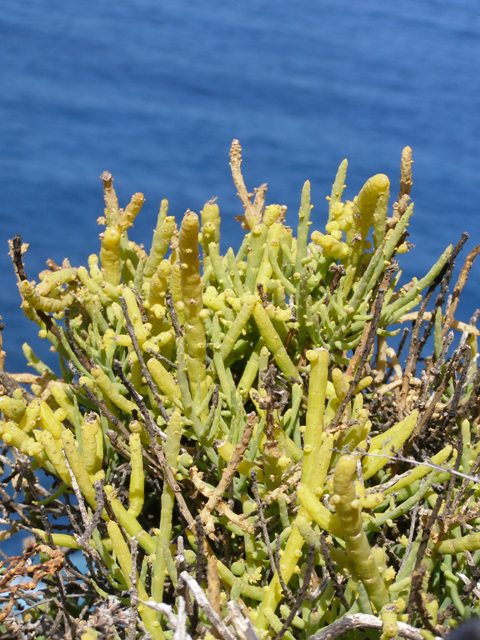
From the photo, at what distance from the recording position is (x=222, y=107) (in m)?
6.03

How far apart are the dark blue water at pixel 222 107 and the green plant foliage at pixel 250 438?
3234 mm

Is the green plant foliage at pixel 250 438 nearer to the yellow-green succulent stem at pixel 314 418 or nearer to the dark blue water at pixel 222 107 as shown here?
the yellow-green succulent stem at pixel 314 418

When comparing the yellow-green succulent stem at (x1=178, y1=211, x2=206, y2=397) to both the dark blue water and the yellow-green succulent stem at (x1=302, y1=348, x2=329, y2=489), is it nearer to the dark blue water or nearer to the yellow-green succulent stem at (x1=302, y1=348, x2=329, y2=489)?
the yellow-green succulent stem at (x1=302, y1=348, x2=329, y2=489)

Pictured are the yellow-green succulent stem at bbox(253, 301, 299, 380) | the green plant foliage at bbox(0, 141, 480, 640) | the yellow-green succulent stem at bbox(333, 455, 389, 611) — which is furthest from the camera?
the yellow-green succulent stem at bbox(253, 301, 299, 380)

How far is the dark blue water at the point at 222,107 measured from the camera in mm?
5215

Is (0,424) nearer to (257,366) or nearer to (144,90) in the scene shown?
(257,366)

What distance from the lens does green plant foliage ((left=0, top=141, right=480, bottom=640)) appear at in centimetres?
85

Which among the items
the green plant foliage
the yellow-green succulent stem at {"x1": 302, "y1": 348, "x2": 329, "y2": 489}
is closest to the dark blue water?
the green plant foliage

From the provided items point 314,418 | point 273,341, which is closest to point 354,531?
point 314,418

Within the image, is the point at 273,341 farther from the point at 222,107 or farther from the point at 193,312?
the point at 222,107

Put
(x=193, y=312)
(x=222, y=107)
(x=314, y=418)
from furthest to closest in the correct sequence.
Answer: (x=222, y=107) < (x=193, y=312) < (x=314, y=418)

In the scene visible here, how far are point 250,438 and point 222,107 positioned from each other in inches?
209

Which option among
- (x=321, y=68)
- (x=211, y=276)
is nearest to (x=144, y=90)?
(x=321, y=68)

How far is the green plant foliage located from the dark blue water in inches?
127
